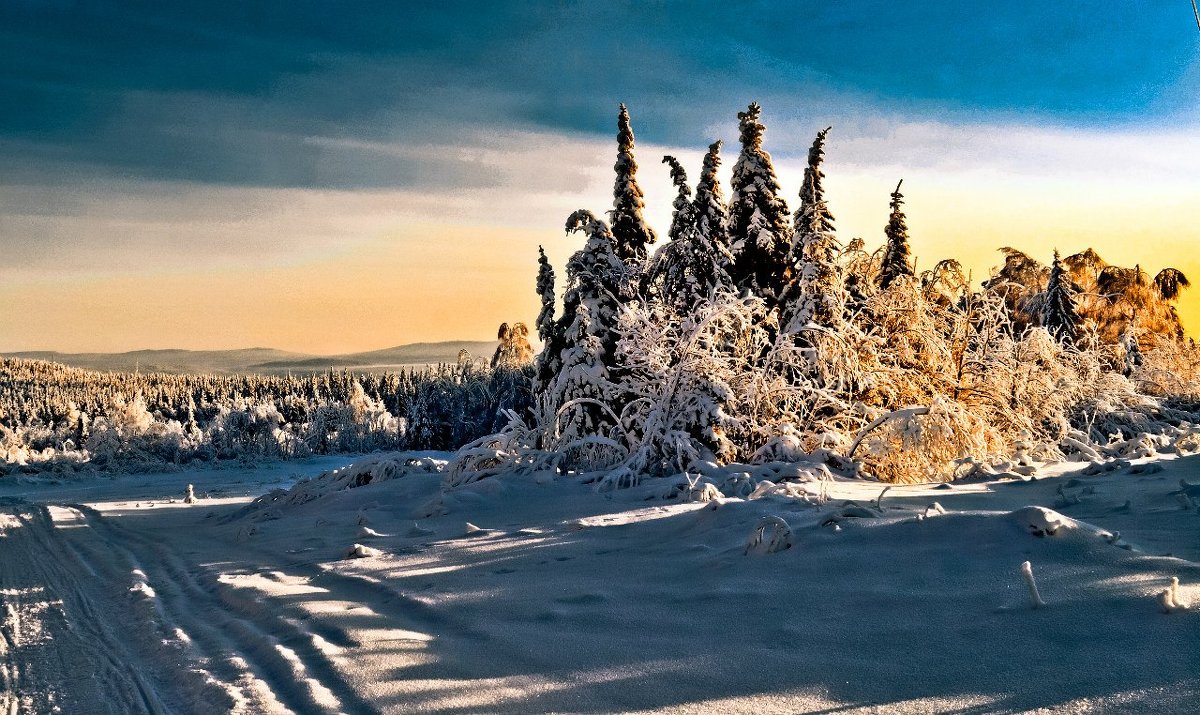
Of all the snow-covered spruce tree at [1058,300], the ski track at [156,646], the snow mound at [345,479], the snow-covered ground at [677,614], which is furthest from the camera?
the snow-covered spruce tree at [1058,300]

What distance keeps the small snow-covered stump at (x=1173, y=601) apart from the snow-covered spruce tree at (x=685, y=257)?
56.4 ft

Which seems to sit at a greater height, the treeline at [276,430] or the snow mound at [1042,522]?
the snow mound at [1042,522]

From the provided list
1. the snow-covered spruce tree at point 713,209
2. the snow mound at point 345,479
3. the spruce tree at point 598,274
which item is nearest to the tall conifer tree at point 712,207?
the snow-covered spruce tree at point 713,209

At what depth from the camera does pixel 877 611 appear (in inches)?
196

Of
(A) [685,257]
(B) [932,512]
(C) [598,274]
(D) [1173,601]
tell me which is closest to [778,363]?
(C) [598,274]

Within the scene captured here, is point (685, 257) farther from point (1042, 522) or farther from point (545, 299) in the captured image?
point (1042, 522)

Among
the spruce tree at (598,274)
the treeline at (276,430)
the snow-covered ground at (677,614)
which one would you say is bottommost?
the treeline at (276,430)

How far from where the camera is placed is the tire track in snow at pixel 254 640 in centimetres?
457

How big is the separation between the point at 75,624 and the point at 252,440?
5144 centimetres

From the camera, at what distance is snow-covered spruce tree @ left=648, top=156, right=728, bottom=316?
2138cm

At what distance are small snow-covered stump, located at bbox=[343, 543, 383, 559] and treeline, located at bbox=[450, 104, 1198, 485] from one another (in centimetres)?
388

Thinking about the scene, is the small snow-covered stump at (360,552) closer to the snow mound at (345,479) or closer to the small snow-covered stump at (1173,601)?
the snow mound at (345,479)

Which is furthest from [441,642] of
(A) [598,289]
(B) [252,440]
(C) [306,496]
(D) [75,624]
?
(B) [252,440]

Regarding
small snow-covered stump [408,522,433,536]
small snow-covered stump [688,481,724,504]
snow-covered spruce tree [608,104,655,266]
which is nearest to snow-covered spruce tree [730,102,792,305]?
snow-covered spruce tree [608,104,655,266]
